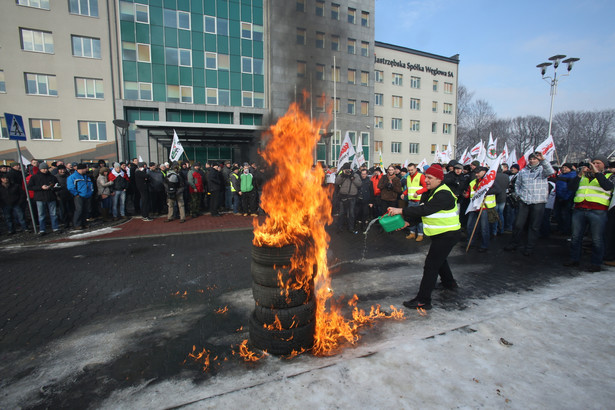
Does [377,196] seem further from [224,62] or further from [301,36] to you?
[224,62]

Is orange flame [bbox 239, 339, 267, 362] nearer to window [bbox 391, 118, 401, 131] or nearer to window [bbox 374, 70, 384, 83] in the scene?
window [bbox 374, 70, 384, 83]

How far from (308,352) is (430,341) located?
137 cm

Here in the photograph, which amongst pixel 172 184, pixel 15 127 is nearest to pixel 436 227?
pixel 172 184

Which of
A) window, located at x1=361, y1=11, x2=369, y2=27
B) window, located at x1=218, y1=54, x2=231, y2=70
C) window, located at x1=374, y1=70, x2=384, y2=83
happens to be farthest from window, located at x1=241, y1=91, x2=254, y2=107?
window, located at x1=361, y1=11, x2=369, y2=27

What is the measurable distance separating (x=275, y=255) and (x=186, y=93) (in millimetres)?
27813

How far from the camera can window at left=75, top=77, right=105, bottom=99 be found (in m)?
24.0

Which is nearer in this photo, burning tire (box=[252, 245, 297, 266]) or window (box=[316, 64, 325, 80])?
burning tire (box=[252, 245, 297, 266])

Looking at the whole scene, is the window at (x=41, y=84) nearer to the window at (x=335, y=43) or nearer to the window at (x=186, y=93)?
the window at (x=186, y=93)

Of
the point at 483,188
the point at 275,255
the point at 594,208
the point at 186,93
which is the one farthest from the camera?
the point at 186,93

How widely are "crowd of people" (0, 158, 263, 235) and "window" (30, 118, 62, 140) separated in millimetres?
16174

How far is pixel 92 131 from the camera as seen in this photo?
80.3ft

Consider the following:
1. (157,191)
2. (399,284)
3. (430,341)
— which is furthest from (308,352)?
(157,191)

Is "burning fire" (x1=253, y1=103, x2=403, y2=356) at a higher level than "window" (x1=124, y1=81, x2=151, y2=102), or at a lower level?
lower

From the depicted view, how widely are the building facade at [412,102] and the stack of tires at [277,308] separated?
38.7 m
